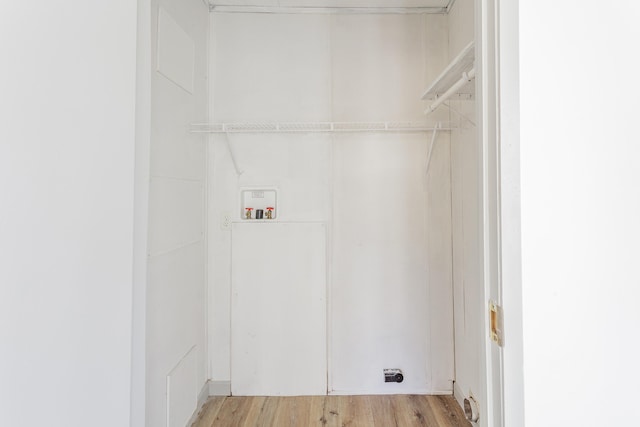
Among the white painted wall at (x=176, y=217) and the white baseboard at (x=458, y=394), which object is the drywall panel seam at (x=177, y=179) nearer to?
the white painted wall at (x=176, y=217)

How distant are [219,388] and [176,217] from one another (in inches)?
50.0

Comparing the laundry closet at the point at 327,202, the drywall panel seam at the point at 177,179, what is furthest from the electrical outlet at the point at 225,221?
the drywall panel seam at the point at 177,179

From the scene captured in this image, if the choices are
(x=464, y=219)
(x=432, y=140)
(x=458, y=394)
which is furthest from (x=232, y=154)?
(x=458, y=394)

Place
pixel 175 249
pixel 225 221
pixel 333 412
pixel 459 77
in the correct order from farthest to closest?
pixel 225 221
pixel 333 412
pixel 175 249
pixel 459 77

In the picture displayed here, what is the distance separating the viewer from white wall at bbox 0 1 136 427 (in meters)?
0.50

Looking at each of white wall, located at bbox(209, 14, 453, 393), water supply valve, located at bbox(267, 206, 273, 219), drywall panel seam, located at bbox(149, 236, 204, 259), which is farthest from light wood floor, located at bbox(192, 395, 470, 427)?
water supply valve, located at bbox(267, 206, 273, 219)

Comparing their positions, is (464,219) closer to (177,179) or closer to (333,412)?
(333,412)

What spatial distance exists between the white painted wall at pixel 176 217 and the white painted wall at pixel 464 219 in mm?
1704

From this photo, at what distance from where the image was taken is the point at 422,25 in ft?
7.24

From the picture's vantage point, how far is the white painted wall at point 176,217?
5.05 ft

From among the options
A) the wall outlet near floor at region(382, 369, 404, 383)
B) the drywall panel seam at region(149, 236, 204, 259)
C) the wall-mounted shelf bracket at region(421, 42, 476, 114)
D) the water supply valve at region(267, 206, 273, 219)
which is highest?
the wall-mounted shelf bracket at region(421, 42, 476, 114)

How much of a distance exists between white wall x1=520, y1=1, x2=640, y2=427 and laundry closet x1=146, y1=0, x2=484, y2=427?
1488 millimetres

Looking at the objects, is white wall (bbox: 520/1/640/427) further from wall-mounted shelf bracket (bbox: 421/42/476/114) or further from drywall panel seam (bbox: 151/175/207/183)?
drywall panel seam (bbox: 151/175/207/183)

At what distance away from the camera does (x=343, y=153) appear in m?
2.22
